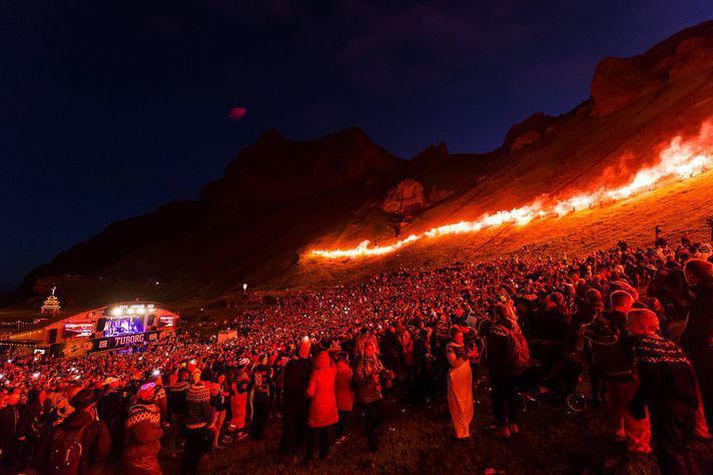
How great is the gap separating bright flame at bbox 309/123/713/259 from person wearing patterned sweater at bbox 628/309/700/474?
4249 centimetres

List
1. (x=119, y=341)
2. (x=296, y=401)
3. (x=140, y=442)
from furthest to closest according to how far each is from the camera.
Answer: (x=119, y=341), (x=296, y=401), (x=140, y=442)

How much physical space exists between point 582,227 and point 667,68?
204 ft

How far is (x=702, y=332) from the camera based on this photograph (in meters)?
3.92

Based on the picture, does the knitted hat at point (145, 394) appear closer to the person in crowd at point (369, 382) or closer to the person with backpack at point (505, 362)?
the person in crowd at point (369, 382)

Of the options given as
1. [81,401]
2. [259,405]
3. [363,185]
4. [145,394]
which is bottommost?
[259,405]

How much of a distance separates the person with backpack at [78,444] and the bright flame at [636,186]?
153ft

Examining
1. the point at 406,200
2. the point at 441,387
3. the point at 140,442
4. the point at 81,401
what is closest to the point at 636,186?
the point at 441,387

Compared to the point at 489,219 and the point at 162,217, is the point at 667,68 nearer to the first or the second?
the point at 489,219

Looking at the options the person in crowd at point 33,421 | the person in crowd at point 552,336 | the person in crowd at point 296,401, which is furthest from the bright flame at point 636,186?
the person in crowd at point 33,421

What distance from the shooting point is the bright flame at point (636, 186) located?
38.1 m

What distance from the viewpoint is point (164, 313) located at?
51.8m

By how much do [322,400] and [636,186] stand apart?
4851 centimetres

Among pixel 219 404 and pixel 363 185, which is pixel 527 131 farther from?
pixel 219 404

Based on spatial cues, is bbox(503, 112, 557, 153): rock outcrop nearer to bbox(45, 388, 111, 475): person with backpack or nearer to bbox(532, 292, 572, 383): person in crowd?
bbox(532, 292, 572, 383): person in crowd
